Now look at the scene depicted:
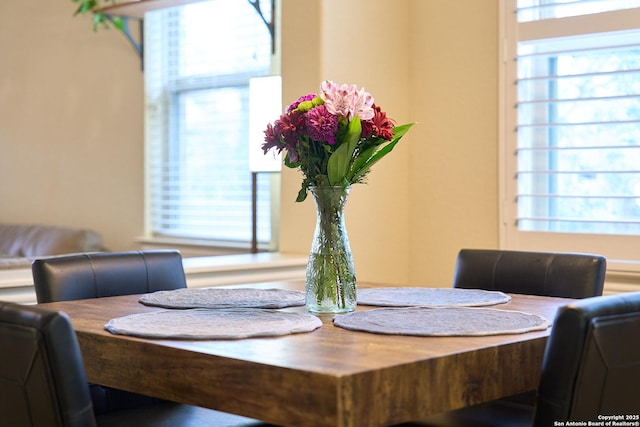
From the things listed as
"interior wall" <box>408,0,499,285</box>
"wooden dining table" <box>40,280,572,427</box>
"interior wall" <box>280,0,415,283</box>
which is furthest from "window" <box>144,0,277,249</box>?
"wooden dining table" <box>40,280,572,427</box>

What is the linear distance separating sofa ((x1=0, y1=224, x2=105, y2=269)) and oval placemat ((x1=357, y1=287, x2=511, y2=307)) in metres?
3.10

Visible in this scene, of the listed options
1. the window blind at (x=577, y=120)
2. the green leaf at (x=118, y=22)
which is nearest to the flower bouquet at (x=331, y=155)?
the window blind at (x=577, y=120)

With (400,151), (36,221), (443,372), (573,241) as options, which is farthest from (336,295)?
(36,221)

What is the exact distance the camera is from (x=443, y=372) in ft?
4.27

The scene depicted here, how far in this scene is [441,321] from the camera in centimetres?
163

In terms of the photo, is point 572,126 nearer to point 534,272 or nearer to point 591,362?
point 534,272

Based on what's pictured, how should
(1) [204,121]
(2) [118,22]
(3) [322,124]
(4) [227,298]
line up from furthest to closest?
(2) [118,22] → (1) [204,121] → (4) [227,298] → (3) [322,124]

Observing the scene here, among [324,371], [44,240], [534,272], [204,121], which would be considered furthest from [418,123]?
[44,240]

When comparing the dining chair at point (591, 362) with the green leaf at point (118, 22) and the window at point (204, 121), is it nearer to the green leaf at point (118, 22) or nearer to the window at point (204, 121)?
the window at point (204, 121)

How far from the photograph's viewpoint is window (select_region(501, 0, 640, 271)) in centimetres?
302

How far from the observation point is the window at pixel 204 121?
4.27 meters

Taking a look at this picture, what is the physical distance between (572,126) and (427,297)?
1383 millimetres

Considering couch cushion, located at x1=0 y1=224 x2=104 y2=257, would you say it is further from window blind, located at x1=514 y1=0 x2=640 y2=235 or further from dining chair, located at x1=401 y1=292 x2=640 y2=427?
dining chair, located at x1=401 y1=292 x2=640 y2=427

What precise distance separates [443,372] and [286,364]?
0.80 ft
